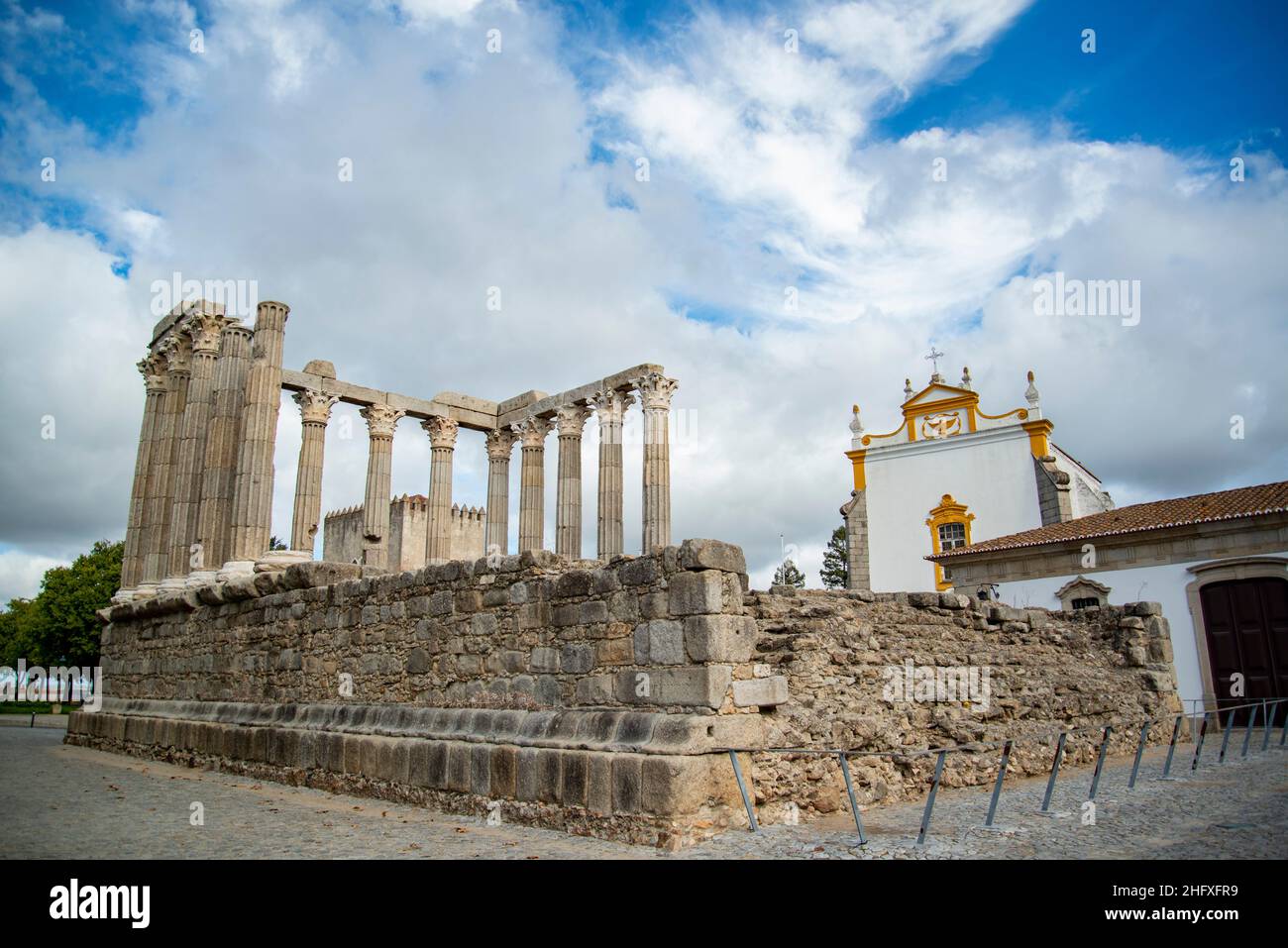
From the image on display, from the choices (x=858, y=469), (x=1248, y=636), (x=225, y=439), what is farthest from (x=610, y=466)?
(x=1248, y=636)

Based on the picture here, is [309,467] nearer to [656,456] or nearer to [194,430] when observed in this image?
[194,430]

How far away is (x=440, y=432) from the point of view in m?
24.4

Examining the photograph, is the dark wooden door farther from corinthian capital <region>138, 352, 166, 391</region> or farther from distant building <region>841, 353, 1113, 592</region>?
corinthian capital <region>138, 352, 166, 391</region>

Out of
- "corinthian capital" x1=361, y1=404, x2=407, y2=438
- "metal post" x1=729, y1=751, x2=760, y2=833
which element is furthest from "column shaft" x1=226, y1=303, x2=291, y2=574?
"metal post" x1=729, y1=751, x2=760, y2=833

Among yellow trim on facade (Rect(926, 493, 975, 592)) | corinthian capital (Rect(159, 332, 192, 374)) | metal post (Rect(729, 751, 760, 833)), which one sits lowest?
metal post (Rect(729, 751, 760, 833))

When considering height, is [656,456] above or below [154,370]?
below

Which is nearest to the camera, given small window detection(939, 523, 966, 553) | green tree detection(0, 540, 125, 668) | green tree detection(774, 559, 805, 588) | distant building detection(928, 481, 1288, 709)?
distant building detection(928, 481, 1288, 709)

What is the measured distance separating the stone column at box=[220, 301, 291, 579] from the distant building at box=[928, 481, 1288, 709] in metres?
15.9

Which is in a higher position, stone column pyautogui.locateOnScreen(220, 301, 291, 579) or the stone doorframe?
stone column pyautogui.locateOnScreen(220, 301, 291, 579)

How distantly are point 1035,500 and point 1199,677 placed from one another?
9.31m

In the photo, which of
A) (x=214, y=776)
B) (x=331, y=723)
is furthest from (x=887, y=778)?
(x=214, y=776)

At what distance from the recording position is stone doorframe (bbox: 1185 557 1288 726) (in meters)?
16.3

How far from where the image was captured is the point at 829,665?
7812 mm

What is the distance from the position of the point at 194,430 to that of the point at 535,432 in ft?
29.1
